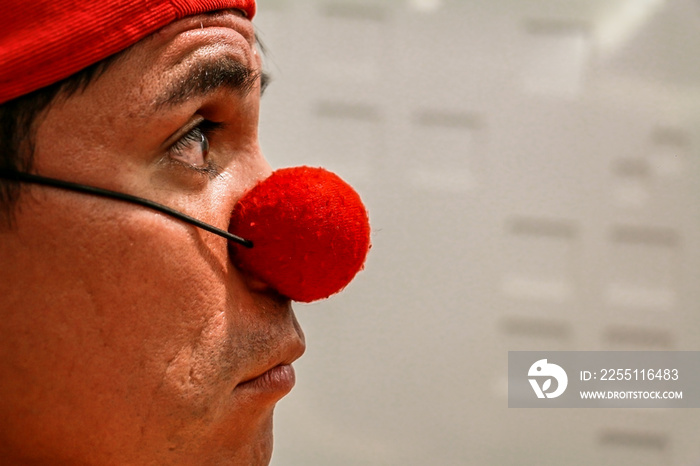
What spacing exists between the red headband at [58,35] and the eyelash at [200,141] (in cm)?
12

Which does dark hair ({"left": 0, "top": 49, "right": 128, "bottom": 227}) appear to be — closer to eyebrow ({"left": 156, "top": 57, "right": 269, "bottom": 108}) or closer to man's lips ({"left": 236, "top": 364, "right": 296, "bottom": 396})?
eyebrow ({"left": 156, "top": 57, "right": 269, "bottom": 108})

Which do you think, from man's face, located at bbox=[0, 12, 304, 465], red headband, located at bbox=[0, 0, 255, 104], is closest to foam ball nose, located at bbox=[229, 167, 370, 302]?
man's face, located at bbox=[0, 12, 304, 465]

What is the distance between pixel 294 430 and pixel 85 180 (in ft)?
3.20

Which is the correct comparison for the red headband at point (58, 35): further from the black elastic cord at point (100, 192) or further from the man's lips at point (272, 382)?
the man's lips at point (272, 382)

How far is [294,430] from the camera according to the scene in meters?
1.64

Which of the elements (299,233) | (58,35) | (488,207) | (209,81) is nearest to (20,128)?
(58,35)

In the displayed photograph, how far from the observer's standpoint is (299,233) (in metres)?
0.88

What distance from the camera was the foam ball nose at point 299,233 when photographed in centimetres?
88

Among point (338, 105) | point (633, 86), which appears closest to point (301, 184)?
point (338, 105)

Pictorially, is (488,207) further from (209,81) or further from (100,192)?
(100,192)

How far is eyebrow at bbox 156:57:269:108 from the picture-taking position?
84 centimetres

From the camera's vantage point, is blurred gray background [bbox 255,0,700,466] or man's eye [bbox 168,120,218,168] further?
blurred gray background [bbox 255,0,700,466]

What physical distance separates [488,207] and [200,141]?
0.98m

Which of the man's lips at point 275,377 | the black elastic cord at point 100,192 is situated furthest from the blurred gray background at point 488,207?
the black elastic cord at point 100,192
